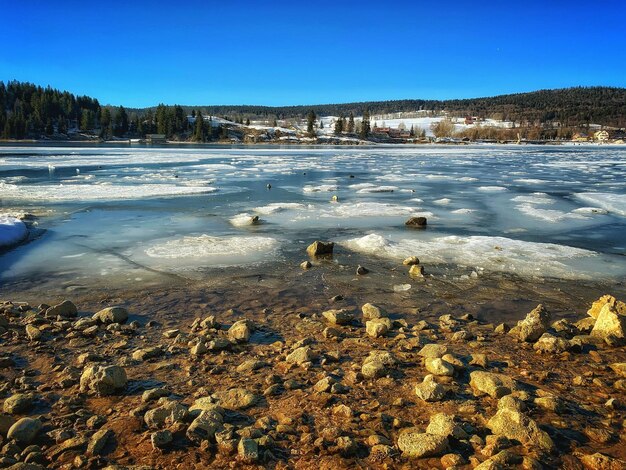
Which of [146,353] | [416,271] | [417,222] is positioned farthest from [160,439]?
[417,222]

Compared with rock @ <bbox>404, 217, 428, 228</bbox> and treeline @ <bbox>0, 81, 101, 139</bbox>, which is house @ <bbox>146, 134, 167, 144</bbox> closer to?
treeline @ <bbox>0, 81, 101, 139</bbox>

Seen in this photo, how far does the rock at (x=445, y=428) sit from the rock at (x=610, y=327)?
260 cm

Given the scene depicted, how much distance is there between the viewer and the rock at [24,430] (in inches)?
111

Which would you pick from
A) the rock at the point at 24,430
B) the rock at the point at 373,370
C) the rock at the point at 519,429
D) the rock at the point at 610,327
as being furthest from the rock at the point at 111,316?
the rock at the point at 610,327

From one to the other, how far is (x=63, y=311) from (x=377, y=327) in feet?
12.1

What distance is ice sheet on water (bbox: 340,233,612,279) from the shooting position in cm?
706

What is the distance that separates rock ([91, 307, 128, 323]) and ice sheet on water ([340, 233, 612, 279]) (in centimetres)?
460

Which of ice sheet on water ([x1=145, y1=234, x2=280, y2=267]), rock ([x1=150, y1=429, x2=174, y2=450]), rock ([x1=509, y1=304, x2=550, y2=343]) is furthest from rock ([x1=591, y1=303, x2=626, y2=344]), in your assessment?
ice sheet on water ([x1=145, y1=234, x2=280, y2=267])

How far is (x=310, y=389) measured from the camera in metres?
3.52

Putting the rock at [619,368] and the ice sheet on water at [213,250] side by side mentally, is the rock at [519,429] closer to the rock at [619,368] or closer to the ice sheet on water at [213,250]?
the rock at [619,368]

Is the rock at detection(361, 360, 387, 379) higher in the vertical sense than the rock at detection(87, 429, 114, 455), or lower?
higher

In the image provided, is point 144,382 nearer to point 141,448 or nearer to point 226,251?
point 141,448

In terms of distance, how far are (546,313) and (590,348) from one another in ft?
1.74

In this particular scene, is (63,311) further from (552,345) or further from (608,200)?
(608,200)
